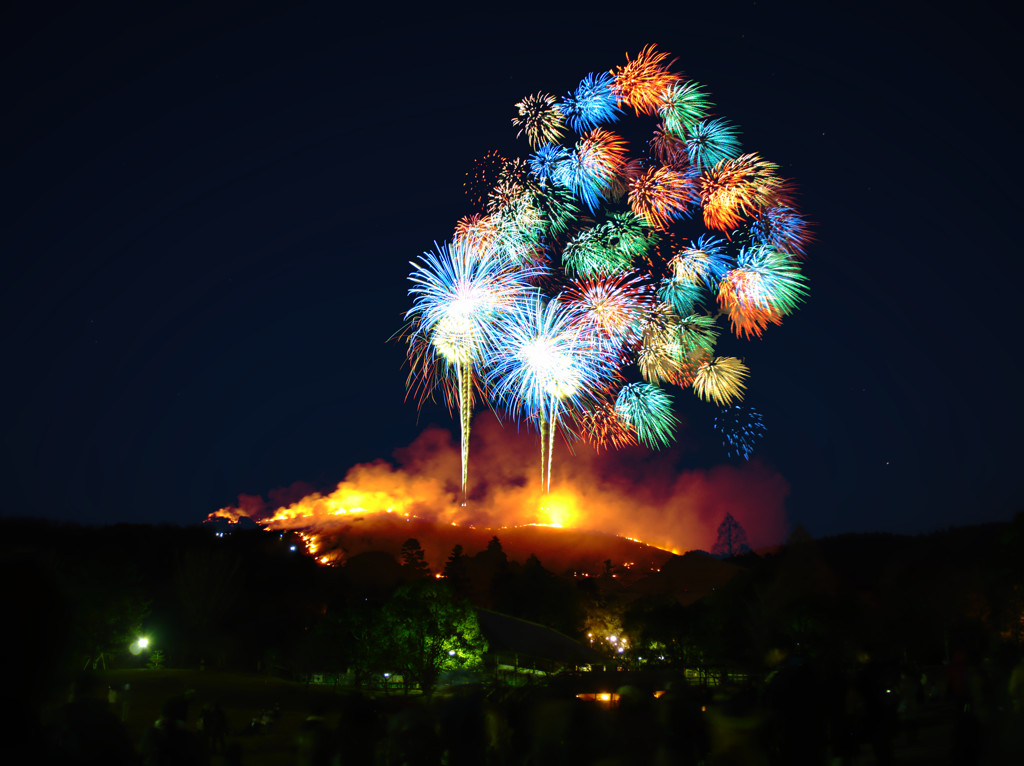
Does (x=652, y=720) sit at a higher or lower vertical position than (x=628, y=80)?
lower

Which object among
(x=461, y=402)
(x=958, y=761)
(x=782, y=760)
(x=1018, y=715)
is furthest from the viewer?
(x=461, y=402)

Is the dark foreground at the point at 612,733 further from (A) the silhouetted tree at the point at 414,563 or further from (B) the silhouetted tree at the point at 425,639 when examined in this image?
(A) the silhouetted tree at the point at 414,563

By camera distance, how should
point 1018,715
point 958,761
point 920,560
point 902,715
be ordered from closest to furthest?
point 1018,715 < point 958,761 < point 902,715 < point 920,560

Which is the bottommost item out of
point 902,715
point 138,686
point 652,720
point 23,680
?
point 138,686

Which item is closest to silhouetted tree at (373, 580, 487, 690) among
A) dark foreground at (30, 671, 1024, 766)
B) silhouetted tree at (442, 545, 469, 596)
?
dark foreground at (30, 671, 1024, 766)

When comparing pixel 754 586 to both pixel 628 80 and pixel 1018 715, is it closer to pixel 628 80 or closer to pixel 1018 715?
pixel 628 80

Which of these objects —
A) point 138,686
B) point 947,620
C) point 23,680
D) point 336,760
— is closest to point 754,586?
point 947,620

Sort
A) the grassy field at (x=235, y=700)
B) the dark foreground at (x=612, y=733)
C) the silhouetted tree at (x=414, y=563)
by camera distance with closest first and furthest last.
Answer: the dark foreground at (x=612, y=733)
the grassy field at (x=235, y=700)
the silhouetted tree at (x=414, y=563)

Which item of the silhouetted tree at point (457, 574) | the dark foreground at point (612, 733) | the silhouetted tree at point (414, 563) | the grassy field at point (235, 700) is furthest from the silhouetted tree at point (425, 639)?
the silhouetted tree at point (414, 563)
